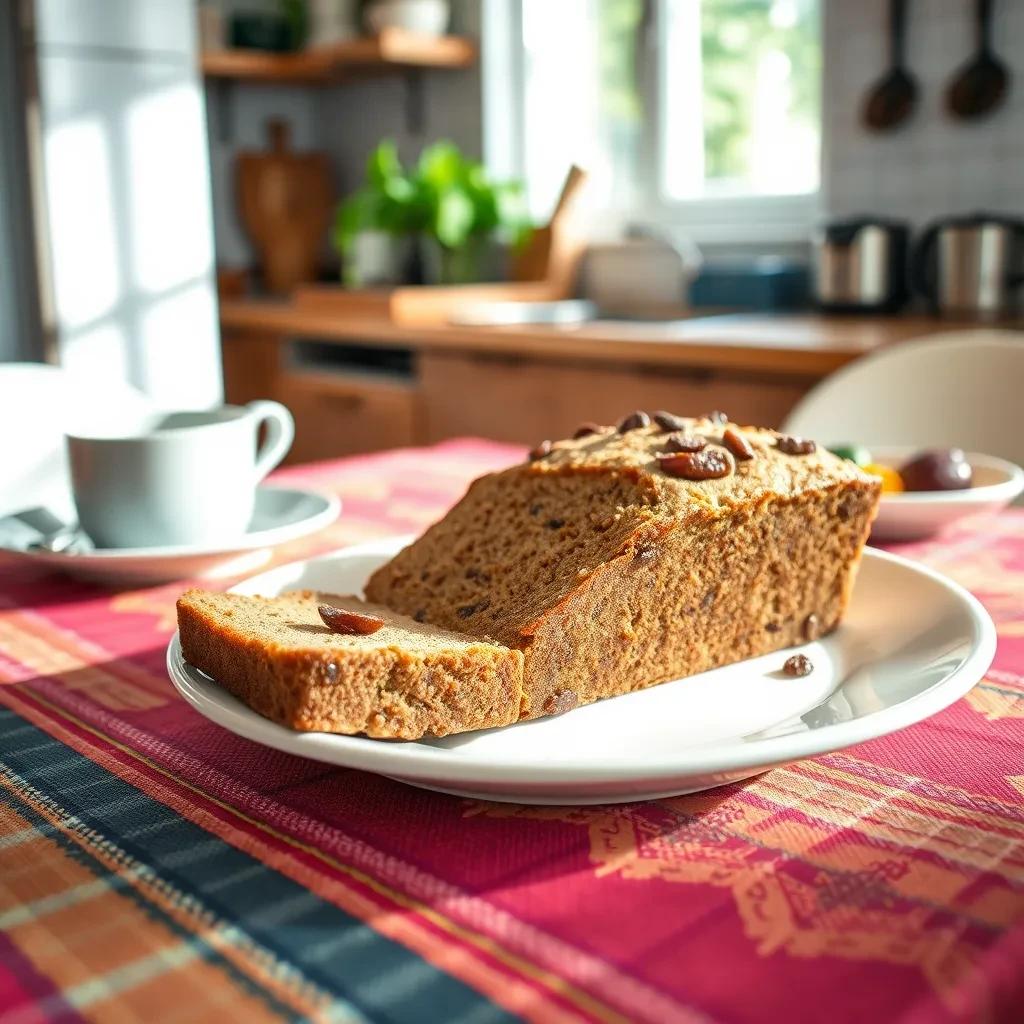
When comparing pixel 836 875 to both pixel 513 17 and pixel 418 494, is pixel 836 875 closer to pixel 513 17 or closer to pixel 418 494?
pixel 418 494

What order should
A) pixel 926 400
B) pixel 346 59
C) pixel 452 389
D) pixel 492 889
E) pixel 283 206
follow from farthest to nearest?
pixel 283 206 < pixel 346 59 < pixel 452 389 < pixel 926 400 < pixel 492 889

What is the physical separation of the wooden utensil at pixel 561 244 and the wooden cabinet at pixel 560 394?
2.19 feet

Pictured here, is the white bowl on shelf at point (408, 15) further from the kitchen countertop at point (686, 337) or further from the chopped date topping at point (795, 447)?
Answer: the chopped date topping at point (795, 447)

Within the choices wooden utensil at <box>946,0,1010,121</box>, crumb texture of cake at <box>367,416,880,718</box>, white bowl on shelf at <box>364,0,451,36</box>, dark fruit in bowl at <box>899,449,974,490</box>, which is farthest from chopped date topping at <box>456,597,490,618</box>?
white bowl on shelf at <box>364,0,451,36</box>

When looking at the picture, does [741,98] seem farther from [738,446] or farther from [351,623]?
[351,623]

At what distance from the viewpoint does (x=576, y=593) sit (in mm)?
602

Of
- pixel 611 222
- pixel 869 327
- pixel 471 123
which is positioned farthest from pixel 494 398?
pixel 471 123

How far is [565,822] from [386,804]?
0.08 meters

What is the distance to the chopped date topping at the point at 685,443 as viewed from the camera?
69 cm

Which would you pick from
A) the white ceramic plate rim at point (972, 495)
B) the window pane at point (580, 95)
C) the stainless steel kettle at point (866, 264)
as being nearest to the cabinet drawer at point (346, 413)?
the window pane at point (580, 95)

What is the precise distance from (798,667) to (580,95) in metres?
3.30

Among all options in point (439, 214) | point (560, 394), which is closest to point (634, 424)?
point (560, 394)

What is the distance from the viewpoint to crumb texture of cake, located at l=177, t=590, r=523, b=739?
50cm

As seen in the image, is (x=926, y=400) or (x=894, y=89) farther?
(x=894, y=89)
